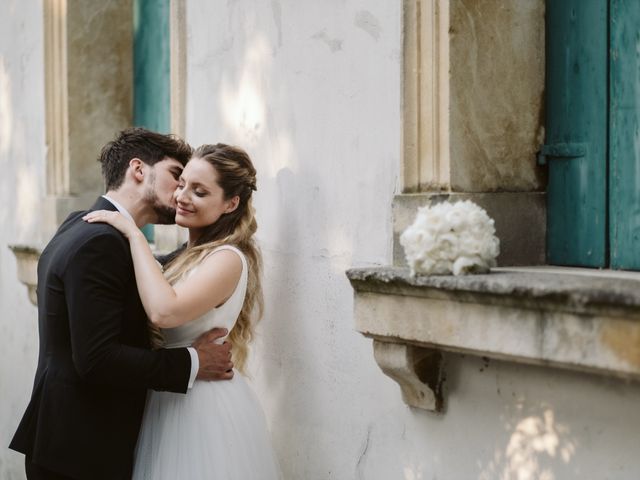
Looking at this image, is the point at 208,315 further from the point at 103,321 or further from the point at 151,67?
the point at 151,67

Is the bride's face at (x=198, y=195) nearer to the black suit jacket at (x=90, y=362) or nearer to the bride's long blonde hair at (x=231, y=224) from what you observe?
the bride's long blonde hair at (x=231, y=224)

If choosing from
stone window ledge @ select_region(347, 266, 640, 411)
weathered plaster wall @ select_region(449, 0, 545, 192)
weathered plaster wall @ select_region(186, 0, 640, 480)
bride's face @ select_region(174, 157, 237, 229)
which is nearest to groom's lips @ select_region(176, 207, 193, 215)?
bride's face @ select_region(174, 157, 237, 229)

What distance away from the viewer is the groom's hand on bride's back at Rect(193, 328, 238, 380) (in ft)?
11.2

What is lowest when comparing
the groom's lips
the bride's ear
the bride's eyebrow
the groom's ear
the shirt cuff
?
the shirt cuff

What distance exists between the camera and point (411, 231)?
2.82 meters

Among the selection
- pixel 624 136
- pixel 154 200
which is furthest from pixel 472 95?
pixel 154 200

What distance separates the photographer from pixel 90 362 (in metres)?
3.11

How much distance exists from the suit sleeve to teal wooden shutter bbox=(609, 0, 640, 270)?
1.47 m

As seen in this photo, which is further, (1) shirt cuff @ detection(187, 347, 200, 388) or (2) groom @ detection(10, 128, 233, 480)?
(1) shirt cuff @ detection(187, 347, 200, 388)

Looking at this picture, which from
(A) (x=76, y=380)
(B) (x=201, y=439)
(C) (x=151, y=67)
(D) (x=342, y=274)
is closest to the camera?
(A) (x=76, y=380)

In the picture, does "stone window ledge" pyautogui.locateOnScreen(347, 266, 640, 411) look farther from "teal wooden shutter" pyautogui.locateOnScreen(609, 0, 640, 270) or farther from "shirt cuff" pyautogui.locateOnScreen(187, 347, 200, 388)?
"shirt cuff" pyautogui.locateOnScreen(187, 347, 200, 388)

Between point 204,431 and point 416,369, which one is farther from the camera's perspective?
point 204,431

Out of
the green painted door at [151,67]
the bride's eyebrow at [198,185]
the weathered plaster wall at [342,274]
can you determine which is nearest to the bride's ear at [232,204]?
the bride's eyebrow at [198,185]

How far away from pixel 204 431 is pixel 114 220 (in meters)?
0.78
